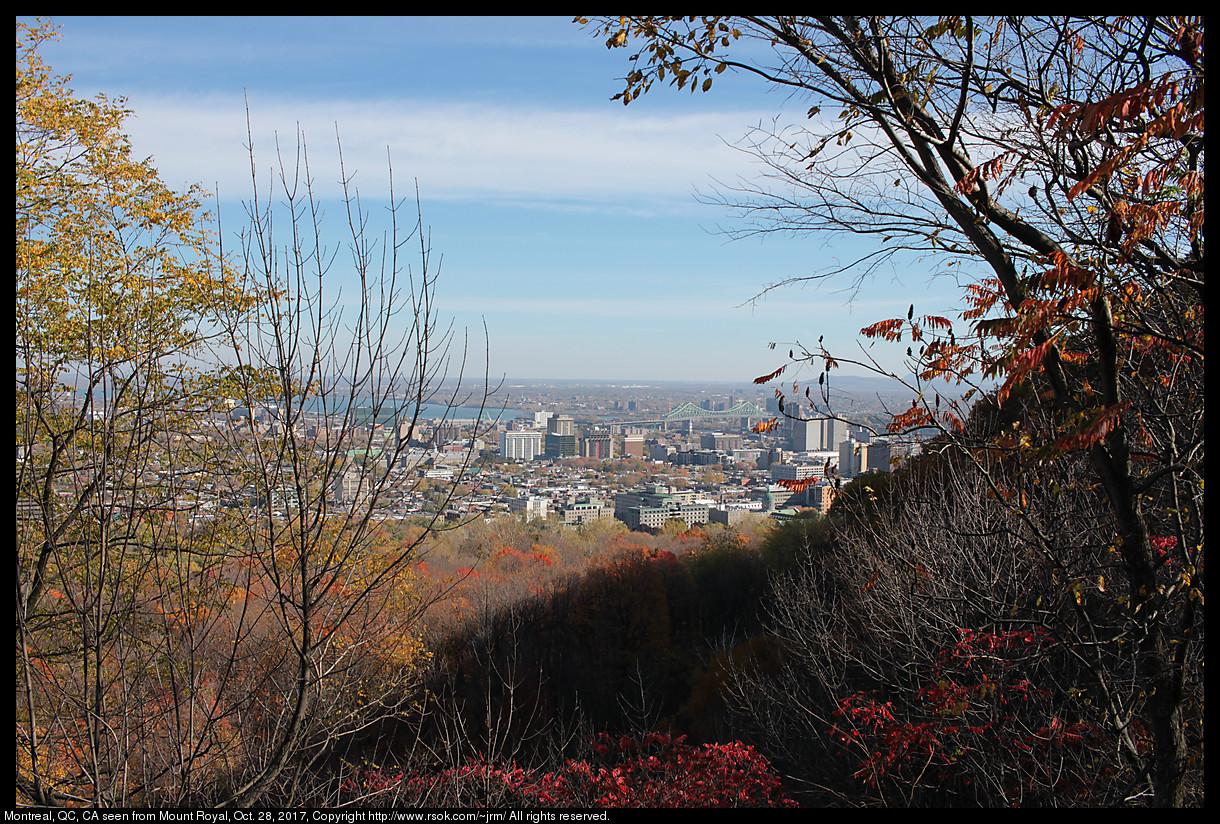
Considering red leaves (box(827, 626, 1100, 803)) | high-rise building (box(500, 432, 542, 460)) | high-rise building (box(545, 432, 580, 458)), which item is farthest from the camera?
high-rise building (box(545, 432, 580, 458))

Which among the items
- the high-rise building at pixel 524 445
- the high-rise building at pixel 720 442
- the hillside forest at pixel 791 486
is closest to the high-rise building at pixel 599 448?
the high-rise building at pixel 720 442

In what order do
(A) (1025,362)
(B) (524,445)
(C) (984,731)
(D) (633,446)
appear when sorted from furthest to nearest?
(D) (633,446), (B) (524,445), (C) (984,731), (A) (1025,362)

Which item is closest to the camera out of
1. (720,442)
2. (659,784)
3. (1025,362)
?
(1025,362)

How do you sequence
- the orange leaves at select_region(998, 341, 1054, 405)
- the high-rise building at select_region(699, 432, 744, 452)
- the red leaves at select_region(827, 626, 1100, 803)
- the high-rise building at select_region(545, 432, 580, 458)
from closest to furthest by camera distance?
the orange leaves at select_region(998, 341, 1054, 405), the red leaves at select_region(827, 626, 1100, 803), the high-rise building at select_region(545, 432, 580, 458), the high-rise building at select_region(699, 432, 744, 452)

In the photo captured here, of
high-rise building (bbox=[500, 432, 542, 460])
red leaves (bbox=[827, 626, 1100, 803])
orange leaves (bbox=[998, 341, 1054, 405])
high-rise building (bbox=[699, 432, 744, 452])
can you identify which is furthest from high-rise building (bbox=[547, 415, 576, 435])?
orange leaves (bbox=[998, 341, 1054, 405])

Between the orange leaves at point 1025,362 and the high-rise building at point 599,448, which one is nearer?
the orange leaves at point 1025,362

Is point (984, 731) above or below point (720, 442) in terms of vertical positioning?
below

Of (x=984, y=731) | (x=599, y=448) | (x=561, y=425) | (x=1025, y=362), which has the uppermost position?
(x=1025, y=362)

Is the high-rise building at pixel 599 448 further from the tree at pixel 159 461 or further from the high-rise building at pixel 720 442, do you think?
the tree at pixel 159 461

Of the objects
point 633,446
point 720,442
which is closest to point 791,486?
point 720,442

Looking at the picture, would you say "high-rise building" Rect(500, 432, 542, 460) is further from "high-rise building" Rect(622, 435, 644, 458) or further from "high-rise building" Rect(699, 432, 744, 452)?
"high-rise building" Rect(622, 435, 644, 458)

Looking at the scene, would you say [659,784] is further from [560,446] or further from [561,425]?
[560,446]
